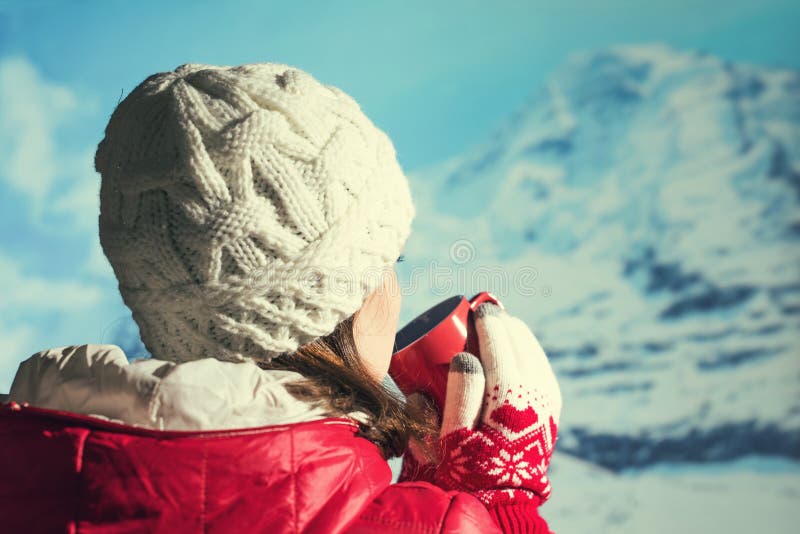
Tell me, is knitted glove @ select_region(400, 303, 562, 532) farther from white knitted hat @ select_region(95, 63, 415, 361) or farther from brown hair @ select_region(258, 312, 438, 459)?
white knitted hat @ select_region(95, 63, 415, 361)

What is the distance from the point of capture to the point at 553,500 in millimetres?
2291

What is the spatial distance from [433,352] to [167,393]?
0.46 metres

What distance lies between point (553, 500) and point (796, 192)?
70.9 inches

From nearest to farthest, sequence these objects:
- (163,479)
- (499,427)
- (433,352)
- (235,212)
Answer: (163,479)
(235,212)
(499,427)
(433,352)

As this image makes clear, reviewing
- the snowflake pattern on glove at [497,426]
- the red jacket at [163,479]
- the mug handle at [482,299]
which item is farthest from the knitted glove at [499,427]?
the red jacket at [163,479]

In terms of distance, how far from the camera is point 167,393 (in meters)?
0.51

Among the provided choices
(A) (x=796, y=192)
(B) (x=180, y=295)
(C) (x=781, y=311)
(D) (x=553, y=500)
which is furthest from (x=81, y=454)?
(A) (x=796, y=192)

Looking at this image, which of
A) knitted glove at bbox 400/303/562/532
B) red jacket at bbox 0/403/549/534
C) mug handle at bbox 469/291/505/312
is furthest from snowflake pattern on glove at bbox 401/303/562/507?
red jacket at bbox 0/403/549/534

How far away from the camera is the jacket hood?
0.51 m

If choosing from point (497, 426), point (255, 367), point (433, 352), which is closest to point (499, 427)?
point (497, 426)

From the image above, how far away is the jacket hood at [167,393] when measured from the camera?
0.51 metres

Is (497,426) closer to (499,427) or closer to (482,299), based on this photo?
(499,427)

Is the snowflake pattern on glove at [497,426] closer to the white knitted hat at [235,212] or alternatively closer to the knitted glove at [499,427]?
the knitted glove at [499,427]

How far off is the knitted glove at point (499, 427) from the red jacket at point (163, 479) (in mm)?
245
